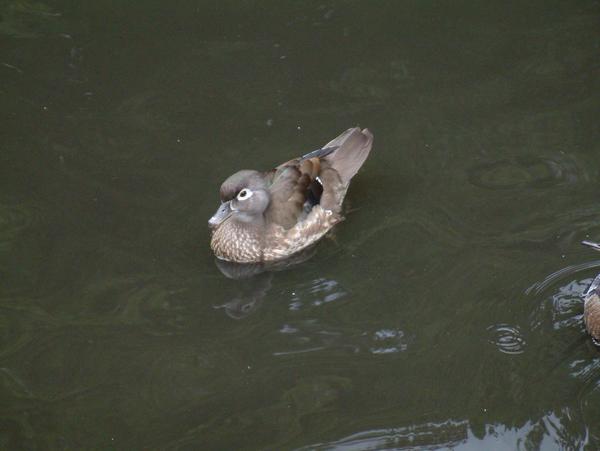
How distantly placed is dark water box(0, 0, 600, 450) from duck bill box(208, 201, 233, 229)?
308mm

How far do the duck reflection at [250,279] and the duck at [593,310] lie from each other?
2.11m

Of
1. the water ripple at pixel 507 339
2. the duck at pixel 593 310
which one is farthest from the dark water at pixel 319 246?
the duck at pixel 593 310

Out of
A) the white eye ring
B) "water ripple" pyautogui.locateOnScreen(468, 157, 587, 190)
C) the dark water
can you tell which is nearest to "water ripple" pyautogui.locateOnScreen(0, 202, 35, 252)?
the dark water

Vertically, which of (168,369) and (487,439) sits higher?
(168,369)

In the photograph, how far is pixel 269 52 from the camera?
901cm

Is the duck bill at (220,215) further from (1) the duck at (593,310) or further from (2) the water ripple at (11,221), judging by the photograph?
(1) the duck at (593,310)

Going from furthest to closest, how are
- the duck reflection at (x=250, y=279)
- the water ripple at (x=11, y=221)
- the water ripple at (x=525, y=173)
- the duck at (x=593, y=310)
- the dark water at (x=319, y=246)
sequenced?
the water ripple at (x=525, y=173)
the water ripple at (x=11, y=221)
the duck reflection at (x=250, y=279)
the duck at (x=593, y=310)
the dark water at (x=319, y=246)

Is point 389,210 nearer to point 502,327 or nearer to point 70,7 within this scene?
point 502,327

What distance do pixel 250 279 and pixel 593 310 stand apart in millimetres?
2501

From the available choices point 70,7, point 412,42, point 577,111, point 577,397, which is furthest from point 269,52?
point 577,397

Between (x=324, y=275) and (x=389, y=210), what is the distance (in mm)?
884

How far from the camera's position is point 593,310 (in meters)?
5.95

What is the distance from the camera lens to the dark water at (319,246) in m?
5.72

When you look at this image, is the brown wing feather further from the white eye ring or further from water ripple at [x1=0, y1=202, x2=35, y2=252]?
water ripple at [x1=0, y1=202, x2=35, y2=252]
